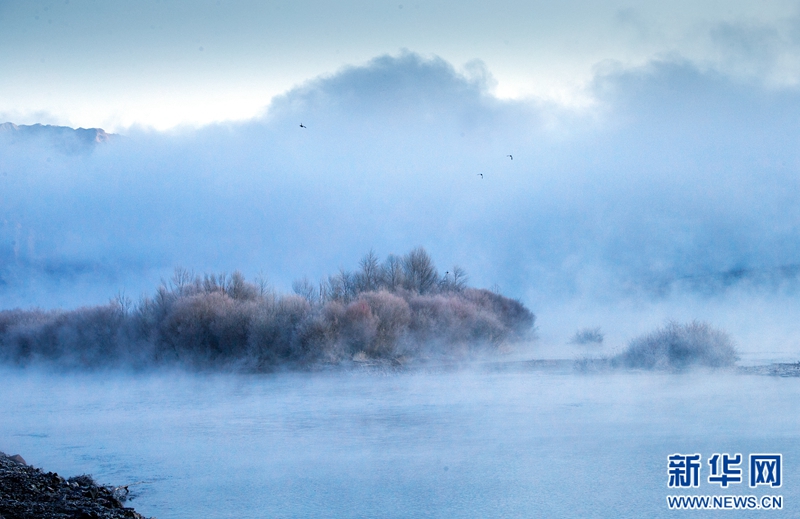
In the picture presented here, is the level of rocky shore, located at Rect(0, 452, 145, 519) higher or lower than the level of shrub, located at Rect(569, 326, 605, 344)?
lower

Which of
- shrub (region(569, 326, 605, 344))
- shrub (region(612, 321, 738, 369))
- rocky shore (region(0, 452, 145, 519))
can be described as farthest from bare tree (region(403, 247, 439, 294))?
rocky shore (region(0, 452, 145, 519))

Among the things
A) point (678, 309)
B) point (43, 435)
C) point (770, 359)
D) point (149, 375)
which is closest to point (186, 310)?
point (149, 375)

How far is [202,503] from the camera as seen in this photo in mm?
8883

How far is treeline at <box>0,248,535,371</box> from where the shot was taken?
27609 mm

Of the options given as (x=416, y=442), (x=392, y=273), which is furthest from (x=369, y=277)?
(x=416, y=442)

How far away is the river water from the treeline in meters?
6.82

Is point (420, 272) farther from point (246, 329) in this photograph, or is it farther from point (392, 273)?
point (246, 329)

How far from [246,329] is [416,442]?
17.5m

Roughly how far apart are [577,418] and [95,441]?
28.9ft

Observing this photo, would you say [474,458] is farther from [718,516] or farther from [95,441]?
[95,441]

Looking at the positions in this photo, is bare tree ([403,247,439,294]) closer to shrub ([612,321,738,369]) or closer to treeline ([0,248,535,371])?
treeline ([0,248,535,371])

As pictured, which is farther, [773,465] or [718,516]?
[773,465]

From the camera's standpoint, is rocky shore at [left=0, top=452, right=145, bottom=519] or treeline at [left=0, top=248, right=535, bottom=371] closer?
rocky shore at [left=0, top=452, right=145, bottom=519]

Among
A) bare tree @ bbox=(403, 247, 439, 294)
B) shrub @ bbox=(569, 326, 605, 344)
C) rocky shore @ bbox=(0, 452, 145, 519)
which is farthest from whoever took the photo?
bare tree @ bbox=(403, 247, 439, 294)
